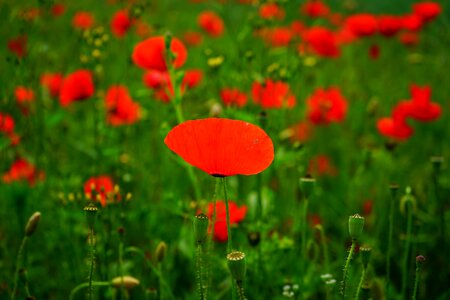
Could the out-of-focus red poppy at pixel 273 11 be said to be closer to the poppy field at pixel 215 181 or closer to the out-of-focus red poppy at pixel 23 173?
the poppy field at pixel 215 181

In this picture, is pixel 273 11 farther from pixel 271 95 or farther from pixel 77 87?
pixel 77 87

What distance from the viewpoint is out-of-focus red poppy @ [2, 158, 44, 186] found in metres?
2.45

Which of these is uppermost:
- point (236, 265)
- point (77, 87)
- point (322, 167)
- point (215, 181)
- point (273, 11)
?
point (273, 11)

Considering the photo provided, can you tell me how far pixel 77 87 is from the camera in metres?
2.65

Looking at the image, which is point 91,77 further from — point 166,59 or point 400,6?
point 400,6

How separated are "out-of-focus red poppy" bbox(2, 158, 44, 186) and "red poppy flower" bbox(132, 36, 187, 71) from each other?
2.79ft

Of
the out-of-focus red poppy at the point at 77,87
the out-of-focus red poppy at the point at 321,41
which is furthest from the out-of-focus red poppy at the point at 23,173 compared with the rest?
the out-of-focus red poppy at the point at 321,41

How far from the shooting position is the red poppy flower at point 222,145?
3.91ft

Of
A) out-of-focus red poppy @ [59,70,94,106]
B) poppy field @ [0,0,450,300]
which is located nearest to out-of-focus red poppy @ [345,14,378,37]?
poppy field @ [0,0,450,300]

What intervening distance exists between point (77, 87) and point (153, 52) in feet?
2.70

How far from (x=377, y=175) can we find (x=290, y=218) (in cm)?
93

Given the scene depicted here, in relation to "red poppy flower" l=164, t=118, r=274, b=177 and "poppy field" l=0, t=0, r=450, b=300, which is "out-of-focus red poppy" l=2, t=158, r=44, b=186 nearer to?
"poppy field" l=0, t=0, r=450, b=300

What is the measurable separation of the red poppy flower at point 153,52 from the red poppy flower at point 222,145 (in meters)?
0.82

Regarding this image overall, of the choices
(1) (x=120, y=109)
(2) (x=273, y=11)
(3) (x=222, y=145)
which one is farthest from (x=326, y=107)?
(3) (x=222, y=145)
